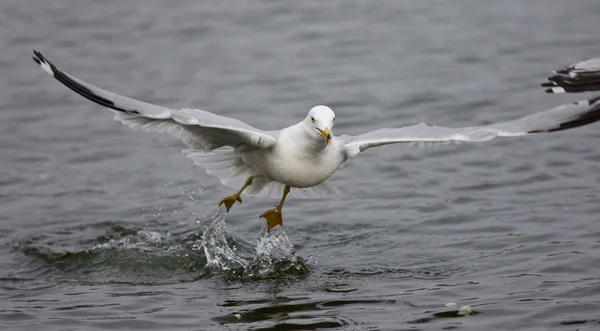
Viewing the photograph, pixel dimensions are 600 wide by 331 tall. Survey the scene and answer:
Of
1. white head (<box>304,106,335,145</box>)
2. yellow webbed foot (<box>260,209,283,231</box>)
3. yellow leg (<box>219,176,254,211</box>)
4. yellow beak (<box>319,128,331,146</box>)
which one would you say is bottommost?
yellow webbed foot (<box>260,209,283,231</box>)

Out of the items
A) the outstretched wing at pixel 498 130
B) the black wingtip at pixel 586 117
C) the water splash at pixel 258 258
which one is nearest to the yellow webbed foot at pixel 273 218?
the water splash at pixel 258 258

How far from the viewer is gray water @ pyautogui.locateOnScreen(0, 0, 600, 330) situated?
7.55 meters

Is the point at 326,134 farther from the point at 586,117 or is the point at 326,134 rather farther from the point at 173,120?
the point at 586,117

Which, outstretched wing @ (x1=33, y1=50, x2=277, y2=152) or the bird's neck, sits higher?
outstretched wing @ (x1=33, y1=50, x2=277, y2=152)

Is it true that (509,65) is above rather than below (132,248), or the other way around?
above

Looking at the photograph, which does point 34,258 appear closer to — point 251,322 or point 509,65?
point 251,322

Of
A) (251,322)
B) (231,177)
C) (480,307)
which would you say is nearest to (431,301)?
(480,307)

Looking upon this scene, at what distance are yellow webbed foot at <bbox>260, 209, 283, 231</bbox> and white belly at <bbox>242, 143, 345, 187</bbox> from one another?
651mm

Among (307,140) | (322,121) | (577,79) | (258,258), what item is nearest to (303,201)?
(258,258)

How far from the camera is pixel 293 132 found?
7.78 metres

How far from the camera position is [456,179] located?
1043 centimetres

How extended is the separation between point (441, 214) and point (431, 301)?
2182 mm

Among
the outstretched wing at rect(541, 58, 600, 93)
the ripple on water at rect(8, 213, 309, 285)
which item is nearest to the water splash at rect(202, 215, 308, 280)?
the ripple on water at rect(8, 213, 309, 285)

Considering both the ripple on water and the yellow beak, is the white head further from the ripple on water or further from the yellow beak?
the ripple on water
